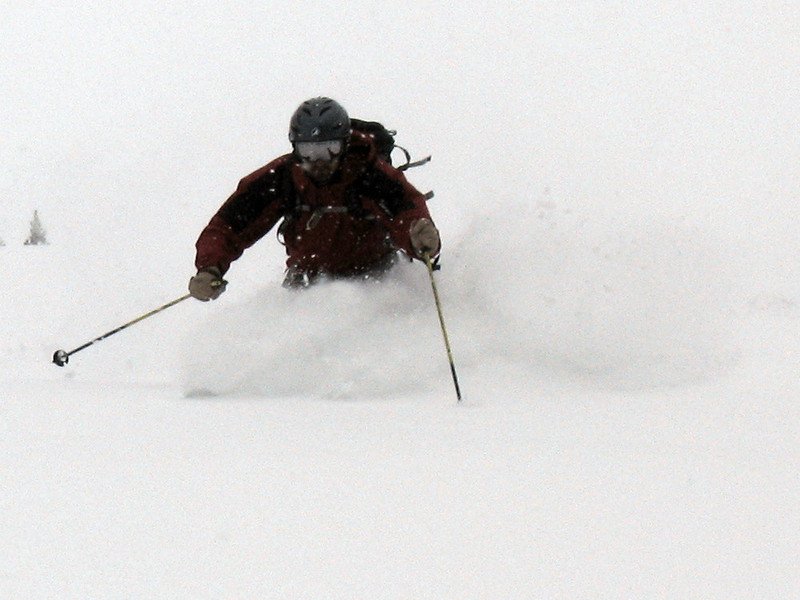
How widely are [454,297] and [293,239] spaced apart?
46.9 inches

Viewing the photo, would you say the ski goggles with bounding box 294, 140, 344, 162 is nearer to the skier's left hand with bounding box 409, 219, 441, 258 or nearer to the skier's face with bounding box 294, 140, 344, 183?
the skier's face with bounding box 294, 140, 344, 183

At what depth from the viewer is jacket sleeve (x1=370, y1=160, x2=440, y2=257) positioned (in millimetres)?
5039

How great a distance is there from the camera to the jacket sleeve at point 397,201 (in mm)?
5039

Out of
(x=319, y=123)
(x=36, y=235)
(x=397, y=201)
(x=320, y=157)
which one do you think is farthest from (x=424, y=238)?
(x=36, y=235)

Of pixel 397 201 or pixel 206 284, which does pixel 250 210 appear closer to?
pixel 206 284

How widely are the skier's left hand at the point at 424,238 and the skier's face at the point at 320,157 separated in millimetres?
741

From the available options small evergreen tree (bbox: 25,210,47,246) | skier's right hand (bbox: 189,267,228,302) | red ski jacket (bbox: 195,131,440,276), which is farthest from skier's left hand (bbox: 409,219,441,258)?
small evergreen tree (bbox: 25,210,47,246)

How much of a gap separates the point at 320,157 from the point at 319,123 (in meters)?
0.21

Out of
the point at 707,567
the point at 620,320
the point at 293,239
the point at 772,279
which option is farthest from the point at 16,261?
the point at 707,567

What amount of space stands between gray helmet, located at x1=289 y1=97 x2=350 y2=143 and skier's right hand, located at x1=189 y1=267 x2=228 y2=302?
977 millimetres

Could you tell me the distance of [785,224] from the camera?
2089cm

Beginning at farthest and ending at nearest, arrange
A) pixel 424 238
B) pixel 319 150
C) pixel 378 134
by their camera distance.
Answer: pixel 378 134 → pixel 319 150 → pixel 424 238

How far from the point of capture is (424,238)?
4637mm

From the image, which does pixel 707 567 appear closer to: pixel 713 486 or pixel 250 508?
pixel 713 486
